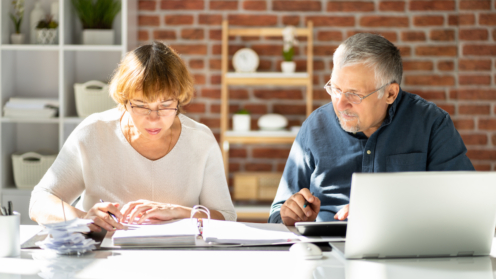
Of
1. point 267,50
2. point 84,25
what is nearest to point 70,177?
point 84,25


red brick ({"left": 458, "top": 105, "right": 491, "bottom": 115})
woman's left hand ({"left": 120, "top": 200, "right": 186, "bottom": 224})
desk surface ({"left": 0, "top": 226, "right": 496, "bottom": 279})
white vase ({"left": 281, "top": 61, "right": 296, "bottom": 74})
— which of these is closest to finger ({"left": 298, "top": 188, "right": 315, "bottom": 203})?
desk surface ({"left": 0, "top": 226, "right": 496, "bottom": 279})

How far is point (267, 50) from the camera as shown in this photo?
343 centimetres

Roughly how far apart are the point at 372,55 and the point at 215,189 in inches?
28.8

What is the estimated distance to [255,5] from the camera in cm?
340

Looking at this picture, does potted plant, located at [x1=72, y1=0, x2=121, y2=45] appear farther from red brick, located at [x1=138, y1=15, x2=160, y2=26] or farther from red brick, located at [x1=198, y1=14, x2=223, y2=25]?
red brick, located at [x1=198, y1=14, x2=223, y2=25]

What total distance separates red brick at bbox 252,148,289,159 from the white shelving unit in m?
1.12

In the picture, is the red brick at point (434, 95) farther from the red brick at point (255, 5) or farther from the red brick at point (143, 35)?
the red brick at point (143, 35)

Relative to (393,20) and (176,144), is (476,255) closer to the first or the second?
(176,144)

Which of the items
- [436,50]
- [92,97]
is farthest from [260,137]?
[436,50]

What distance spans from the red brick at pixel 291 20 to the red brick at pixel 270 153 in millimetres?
874

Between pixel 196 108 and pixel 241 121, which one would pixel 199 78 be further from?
pixel 241 121

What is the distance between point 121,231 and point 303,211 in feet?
1.81

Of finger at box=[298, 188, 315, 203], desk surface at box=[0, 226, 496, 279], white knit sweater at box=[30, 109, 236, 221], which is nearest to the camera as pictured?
desk surface at box=[0, 226, 496, 279]

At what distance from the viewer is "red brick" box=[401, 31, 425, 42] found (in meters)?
3.39
